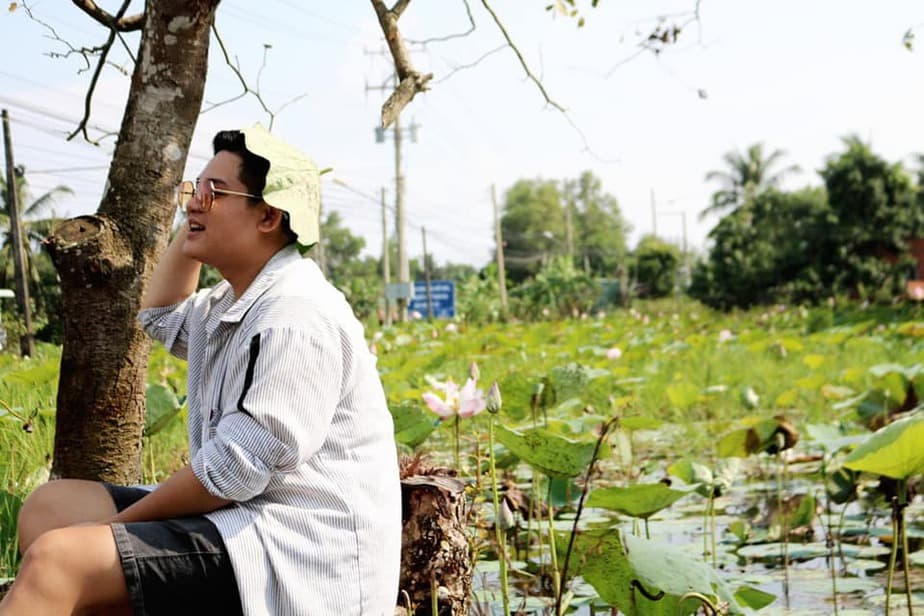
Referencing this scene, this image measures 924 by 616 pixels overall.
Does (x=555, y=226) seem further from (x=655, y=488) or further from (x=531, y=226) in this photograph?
(x=655, y=488)

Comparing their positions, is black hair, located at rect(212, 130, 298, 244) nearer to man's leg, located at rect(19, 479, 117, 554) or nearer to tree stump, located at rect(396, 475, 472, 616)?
man's leg, located at rect(19, 479, 117, 554)

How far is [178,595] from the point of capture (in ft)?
4.96

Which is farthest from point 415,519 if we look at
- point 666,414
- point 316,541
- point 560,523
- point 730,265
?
point 730,265

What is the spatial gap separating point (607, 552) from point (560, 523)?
144 centimetres

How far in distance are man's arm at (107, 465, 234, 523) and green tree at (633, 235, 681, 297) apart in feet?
128

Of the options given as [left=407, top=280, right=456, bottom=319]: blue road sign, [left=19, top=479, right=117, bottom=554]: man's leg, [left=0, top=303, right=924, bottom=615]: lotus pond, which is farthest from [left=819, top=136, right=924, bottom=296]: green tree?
[left=19, top=479, right=117, bottom=554]: man's leg

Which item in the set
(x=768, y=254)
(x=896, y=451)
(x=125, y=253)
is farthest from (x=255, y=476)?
(x=768, y=254)

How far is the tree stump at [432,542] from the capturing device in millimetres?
2270

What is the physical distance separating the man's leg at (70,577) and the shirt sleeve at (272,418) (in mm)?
166

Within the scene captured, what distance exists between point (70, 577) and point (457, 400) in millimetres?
1660

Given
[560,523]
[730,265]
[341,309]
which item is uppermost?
[730,265]

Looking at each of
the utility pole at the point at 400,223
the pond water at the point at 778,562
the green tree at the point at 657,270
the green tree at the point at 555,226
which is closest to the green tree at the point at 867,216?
the utility pole at the point at 400,223

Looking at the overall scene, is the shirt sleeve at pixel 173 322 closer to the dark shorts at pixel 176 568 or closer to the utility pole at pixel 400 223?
the dark shorts at pixel 176 568

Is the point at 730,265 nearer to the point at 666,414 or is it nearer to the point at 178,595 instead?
the point at 666,414
